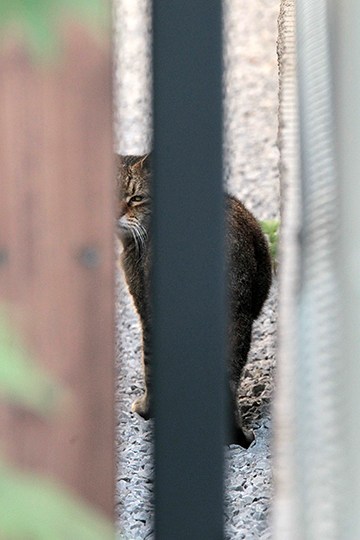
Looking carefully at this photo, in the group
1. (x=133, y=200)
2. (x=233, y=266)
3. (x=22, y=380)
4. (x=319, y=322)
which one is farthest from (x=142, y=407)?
(x=22, y=380)

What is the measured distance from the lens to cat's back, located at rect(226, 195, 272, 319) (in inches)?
95.7

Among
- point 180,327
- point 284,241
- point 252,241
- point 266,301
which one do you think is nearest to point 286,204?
point 284,241

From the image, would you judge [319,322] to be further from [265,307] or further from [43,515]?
[265,307]

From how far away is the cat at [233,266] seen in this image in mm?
2287

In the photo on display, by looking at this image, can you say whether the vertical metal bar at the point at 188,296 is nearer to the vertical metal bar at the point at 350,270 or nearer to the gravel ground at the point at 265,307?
the vertical metal bar at the point at 350,270

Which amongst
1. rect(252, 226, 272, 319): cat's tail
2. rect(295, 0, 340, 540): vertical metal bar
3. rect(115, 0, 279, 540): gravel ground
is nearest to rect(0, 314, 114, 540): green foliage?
rect(295, 0, 340, 540): vertical metal bar

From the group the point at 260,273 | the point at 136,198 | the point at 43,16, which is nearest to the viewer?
the point at 43,16

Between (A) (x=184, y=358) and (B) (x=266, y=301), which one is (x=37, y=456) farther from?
(B) (x=266, y=301)

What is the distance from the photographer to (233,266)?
2406 millimetres

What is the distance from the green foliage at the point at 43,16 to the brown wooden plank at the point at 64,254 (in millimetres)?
94

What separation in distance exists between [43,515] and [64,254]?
19 centimetres

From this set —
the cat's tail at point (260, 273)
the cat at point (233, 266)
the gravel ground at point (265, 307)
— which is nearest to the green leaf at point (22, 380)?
the gravel ground at point (265, 307)

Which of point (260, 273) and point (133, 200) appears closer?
point (133, 200)

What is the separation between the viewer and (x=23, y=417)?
25.0 inches
